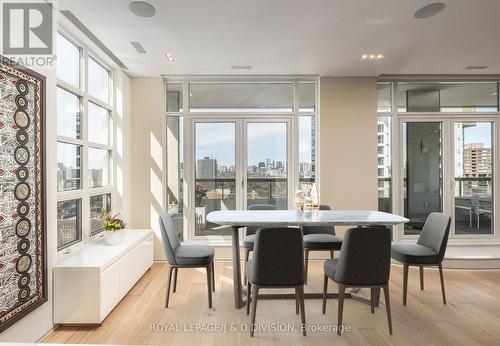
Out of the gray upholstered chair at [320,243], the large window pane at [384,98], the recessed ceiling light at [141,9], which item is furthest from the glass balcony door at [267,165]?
the recessed ceiling light at [141,9]

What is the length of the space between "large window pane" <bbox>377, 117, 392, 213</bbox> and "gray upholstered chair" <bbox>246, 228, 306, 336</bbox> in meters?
2.94

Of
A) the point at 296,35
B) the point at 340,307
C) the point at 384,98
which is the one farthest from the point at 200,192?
the point at 384,98

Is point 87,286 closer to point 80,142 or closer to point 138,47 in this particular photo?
point 80,142

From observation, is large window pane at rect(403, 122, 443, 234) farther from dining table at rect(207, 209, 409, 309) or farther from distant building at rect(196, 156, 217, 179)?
distant building at rect(196, 156, 217, 179)

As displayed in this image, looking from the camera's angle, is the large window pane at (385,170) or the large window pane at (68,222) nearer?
the large window pane at (68,222)

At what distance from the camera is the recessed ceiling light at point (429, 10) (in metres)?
2.66

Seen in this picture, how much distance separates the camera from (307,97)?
4.80 meters

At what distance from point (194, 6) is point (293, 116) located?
246cm

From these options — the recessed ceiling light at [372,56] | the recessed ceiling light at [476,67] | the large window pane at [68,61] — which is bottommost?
the large window pane at [68,61]

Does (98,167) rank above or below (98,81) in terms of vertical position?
below

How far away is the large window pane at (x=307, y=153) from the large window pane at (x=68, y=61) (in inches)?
122

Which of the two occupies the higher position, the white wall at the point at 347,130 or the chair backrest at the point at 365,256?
the white wall at the point at 347,130

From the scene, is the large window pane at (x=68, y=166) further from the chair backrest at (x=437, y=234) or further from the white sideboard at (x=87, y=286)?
the chair backrest at (x=437, y=234)

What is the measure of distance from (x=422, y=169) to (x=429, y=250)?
6.88ft
